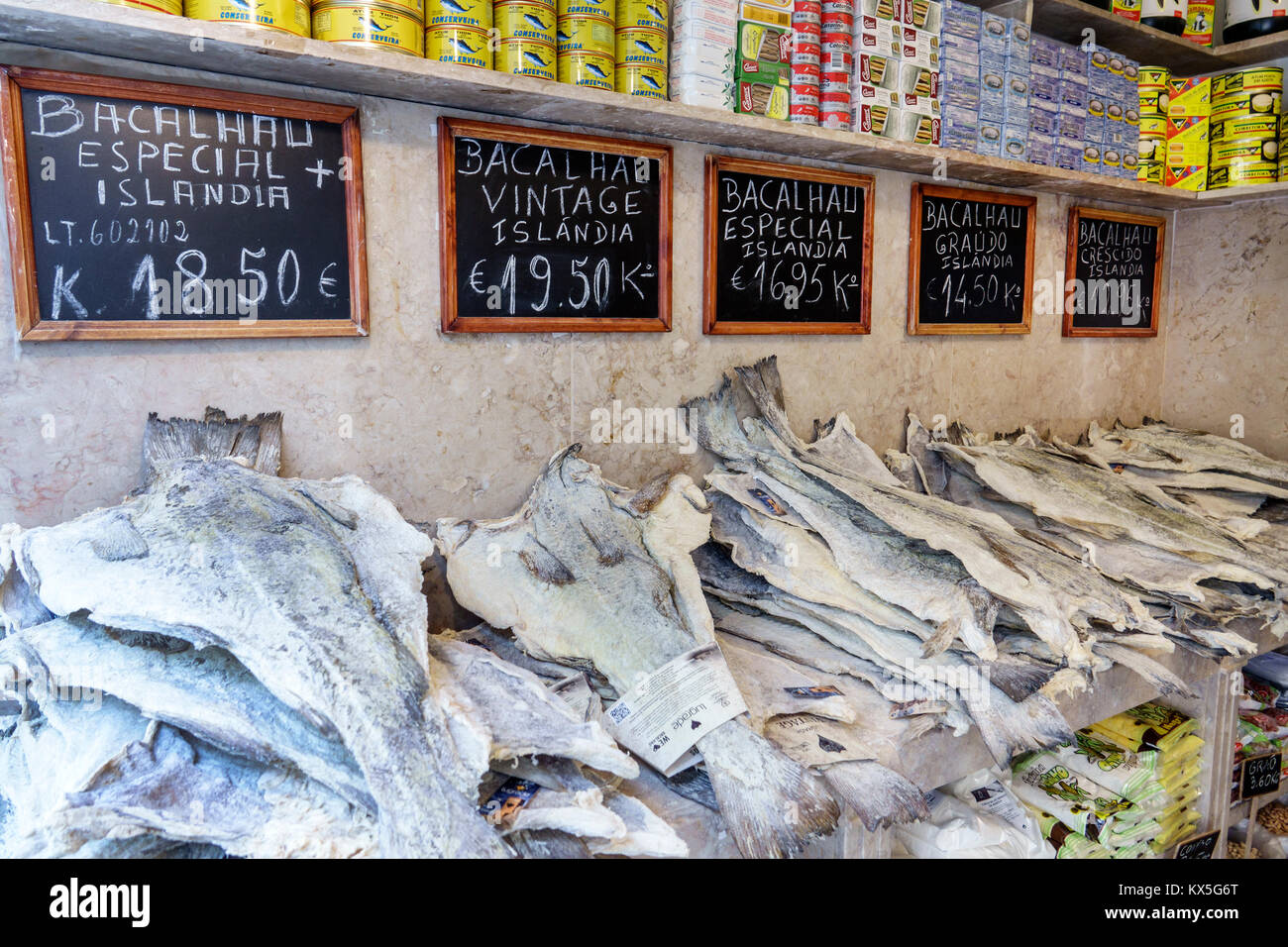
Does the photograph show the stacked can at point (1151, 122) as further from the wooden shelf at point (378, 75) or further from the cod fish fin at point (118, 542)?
the cod fish fin at point (118, 542)

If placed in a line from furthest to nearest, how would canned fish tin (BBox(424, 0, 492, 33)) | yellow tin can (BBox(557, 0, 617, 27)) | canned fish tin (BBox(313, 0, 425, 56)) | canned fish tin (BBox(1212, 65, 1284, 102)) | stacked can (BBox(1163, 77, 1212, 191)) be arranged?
stacked can (BBox(1163, 77, 1212, 191)) → canned fish tin (BBox(1212, 65, 1284, 102)) → yellow tin can (BBox(557, 0, 617, 27)) → canned fish tin (BBox(424, 0, 492, 33)) → canned fish tin (BBox(313, 0, 425, 56))

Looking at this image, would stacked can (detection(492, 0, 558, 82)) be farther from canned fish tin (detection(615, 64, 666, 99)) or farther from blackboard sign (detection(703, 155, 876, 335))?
blackboard sign (detection(703, 155, 876, 335))

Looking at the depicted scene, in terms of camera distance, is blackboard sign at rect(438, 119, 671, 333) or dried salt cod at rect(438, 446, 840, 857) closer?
dried salt cod at rect(438, 446, 840, 857)

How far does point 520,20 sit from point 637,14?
35 cm

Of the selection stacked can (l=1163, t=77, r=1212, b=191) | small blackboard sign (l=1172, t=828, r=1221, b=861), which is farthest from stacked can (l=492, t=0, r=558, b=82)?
stacked can (l=1163, t=77, r=1212, b=191)

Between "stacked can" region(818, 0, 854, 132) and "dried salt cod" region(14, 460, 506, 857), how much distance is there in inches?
69.6

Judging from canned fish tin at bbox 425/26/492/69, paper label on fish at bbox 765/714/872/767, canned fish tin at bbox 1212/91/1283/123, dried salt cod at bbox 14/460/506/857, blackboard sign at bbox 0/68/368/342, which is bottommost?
paper label on fish at bbox 765/714/872/767

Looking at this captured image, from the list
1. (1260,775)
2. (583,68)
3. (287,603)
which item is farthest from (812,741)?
(1260,775)

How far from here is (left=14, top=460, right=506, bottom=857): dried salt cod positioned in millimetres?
1148

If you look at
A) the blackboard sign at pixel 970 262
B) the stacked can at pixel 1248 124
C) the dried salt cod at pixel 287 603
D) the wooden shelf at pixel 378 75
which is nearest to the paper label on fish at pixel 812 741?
the dried salt cod at pixel 287 603

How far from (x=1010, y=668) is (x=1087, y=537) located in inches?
35.7

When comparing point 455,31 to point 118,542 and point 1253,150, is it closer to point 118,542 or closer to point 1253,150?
point 118,542

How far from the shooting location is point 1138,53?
→ 3584 millimetres

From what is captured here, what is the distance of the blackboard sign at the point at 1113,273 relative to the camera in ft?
12.0
